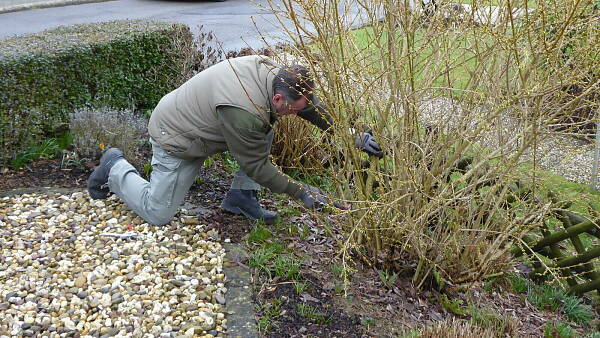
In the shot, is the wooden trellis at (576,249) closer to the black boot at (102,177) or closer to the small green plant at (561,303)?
the small green plant at (561,303)

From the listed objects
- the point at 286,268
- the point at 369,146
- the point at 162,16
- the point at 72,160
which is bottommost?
the point at 286,268

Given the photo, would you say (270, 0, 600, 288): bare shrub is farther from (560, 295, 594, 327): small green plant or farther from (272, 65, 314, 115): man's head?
(560, 295, 594, 327): small green plant

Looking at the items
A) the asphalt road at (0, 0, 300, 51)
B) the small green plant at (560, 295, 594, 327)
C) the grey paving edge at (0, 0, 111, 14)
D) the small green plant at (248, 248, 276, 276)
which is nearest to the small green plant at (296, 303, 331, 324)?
the small green plant at (248, 248, 276, 276)

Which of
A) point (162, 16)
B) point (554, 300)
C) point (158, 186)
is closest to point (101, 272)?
point (158, 186)

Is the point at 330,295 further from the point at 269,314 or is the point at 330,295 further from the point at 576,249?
the point at 576,249

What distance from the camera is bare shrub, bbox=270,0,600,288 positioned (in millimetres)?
3342

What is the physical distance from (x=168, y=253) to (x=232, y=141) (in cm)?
84

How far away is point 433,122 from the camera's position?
3.71 m

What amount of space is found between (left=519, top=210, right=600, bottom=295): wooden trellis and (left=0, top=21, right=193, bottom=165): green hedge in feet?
12.3

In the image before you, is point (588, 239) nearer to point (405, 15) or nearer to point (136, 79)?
point (405, 15)

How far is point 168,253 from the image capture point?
3951 mm

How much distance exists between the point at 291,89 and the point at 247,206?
112 centimetres

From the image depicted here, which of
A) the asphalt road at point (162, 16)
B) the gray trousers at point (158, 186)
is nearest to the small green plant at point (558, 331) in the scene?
the gray trousers at point (158, 186)

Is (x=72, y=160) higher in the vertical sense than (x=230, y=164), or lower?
higher
